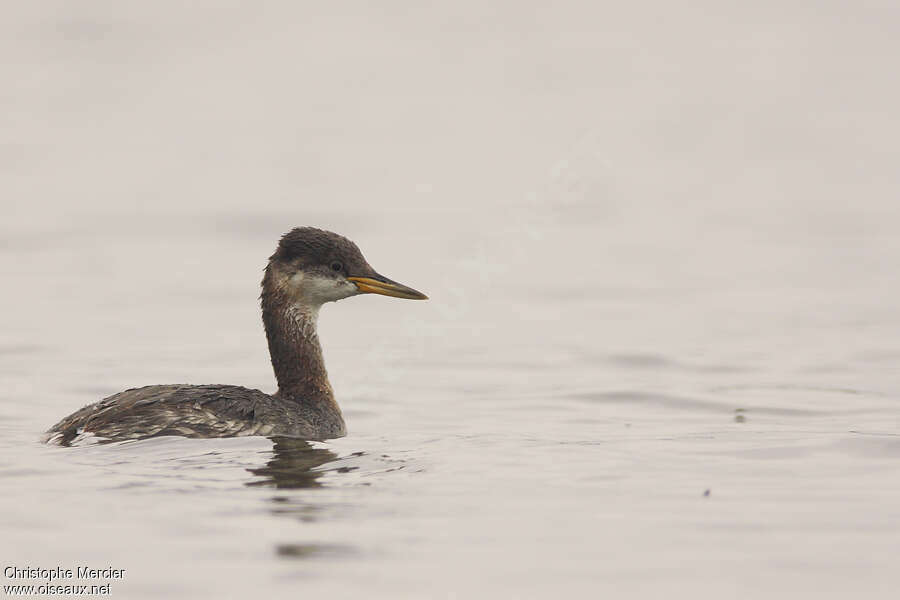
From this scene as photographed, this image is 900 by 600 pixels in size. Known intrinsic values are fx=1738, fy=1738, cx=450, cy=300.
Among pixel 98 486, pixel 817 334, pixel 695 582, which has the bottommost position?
pixel 695 582

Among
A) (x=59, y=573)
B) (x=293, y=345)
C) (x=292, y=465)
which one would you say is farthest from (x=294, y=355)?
(x=59, y=573)

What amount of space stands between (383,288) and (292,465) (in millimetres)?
2443

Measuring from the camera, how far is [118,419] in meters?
11.8

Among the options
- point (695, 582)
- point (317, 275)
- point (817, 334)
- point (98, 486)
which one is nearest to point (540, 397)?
point (317, 275)

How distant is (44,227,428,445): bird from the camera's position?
12211 millimetres

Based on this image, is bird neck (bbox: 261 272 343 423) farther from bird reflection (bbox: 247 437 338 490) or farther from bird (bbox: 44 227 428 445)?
bird reflection (bbox: 247 437 338 490)

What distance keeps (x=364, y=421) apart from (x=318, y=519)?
450 centimetres

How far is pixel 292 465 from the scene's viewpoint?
1141cm

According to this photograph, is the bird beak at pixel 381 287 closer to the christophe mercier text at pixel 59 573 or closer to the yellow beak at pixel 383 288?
the yellow beak at pixel 383 288

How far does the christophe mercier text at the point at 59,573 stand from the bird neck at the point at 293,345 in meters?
4.81

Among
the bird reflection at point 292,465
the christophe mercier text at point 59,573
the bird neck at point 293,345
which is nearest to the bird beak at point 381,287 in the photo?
the bird neck at point 293,345

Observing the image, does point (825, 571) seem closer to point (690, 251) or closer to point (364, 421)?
point (364, 421)

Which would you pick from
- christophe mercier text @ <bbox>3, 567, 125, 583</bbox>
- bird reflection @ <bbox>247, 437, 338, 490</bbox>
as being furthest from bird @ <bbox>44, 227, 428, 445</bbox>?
christophe mercier text @ <bbox>3, 567, 125, 583</bbox>

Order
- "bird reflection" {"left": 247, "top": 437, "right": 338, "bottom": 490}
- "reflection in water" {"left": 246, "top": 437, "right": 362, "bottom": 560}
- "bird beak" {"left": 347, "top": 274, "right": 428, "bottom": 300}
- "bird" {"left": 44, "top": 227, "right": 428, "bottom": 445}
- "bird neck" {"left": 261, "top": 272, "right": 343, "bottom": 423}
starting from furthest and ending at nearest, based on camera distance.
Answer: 1. "bird neck" {"left": 261, "top": 272, "right": 343, "bottom": 423}
2. "bird beak" {"left": 347, "top": 274, "right": 428, "bottom": 300}
3. "bird" {"left": 44, "top": 227, "right": 428, "bottom": 445}
4. "bird reflection" {"left": 247, "top": 437, "right": 338, "bottom": 490}
5. "reflection in water" {"left": 246, "top": 437, "right": 362, "bottom": 560}
